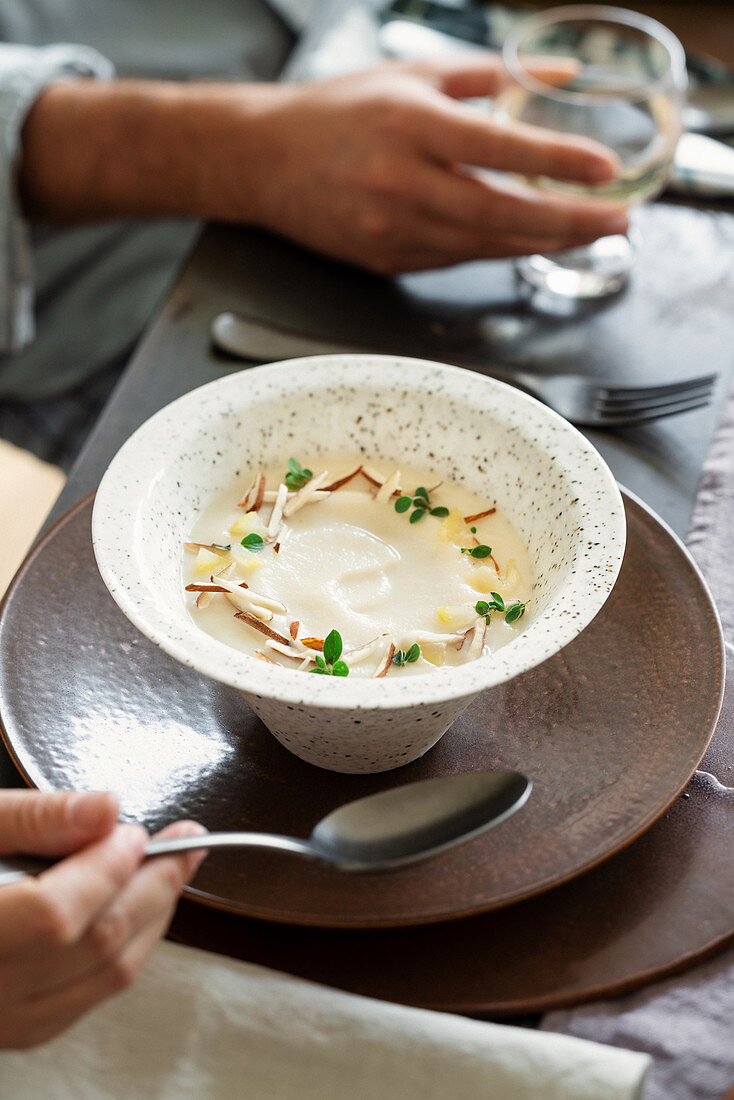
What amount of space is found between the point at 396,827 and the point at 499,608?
0.55ft

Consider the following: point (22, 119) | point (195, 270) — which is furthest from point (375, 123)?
point (22, 119)

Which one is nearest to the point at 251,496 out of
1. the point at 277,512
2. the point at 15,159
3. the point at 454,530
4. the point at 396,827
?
the point at 277,512

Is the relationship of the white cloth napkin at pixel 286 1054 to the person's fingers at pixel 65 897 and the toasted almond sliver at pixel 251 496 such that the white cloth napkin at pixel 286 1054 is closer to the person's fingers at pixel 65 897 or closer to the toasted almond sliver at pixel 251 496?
the person's fingers at pixel 65 897

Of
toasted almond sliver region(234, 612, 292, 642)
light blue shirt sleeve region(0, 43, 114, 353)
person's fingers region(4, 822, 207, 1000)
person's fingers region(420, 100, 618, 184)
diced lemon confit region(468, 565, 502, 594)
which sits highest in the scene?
person's fingers region(420, 100, 618, 184)

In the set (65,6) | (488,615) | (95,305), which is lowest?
(95,305)

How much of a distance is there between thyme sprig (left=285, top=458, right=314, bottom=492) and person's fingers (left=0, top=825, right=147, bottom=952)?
12.4 inches

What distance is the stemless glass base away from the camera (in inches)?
41.5

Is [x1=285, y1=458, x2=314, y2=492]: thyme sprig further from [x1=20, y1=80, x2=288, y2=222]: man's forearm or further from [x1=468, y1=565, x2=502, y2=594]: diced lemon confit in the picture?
[x1=20, y1=80, x2=288, y2=222]: man's forearm

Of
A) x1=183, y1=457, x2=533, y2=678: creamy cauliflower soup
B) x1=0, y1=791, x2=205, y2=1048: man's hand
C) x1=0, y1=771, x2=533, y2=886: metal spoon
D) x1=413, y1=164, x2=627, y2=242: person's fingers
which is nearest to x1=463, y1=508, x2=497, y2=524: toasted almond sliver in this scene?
x1=183, y1=457, x2=533, y2=678: creamy cauliflower soup

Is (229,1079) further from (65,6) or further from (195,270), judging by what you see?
(65,6)

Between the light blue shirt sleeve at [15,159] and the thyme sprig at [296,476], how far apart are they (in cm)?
67

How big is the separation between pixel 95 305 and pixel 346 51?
1.61 feet

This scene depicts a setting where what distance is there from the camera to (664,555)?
2.31 feet

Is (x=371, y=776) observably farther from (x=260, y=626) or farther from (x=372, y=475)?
(x=372, y=475)
